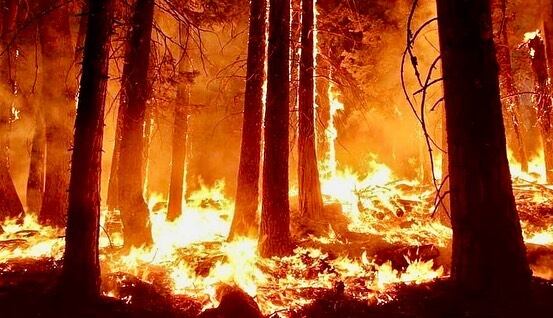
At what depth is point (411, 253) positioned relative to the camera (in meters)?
9.38

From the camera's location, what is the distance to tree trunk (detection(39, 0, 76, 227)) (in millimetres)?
12633

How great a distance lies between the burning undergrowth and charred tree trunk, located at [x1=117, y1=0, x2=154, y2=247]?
59 centimetres

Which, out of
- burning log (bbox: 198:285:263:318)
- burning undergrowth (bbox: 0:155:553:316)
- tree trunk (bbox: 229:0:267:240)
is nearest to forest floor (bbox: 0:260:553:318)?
burning log (bbox: 198:285:263:318)

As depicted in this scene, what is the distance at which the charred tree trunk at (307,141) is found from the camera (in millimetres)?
12836

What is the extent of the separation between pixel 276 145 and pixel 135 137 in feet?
11.7

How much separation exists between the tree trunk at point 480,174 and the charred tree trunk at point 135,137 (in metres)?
7.34

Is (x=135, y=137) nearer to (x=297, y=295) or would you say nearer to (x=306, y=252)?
(x=306, y=252)

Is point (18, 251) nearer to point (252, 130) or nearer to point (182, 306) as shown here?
point (182, 306)

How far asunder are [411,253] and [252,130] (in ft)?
16.2

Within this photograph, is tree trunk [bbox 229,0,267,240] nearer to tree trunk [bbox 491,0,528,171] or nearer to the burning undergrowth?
the burning undergrowth

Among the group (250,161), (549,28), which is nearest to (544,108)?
(549,28)

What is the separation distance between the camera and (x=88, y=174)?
6277mm

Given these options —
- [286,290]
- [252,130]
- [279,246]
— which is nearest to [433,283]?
[286,290]

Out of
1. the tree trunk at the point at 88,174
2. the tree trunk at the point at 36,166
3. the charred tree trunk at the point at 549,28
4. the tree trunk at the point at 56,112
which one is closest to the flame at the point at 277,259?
the tree trunk at the point at 88,174
